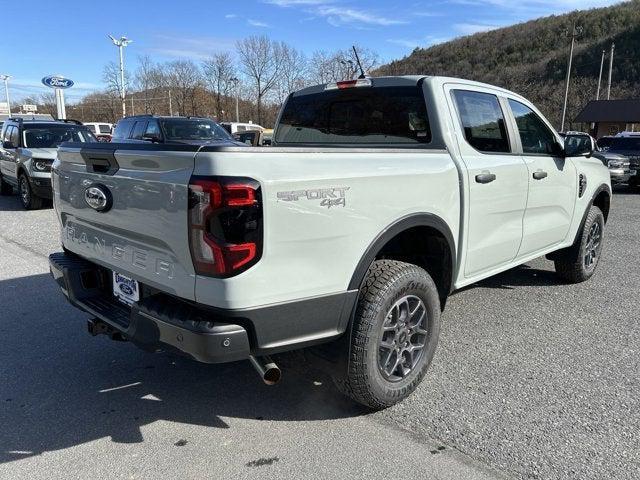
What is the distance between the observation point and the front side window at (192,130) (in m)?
12.0

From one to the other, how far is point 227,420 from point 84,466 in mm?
776

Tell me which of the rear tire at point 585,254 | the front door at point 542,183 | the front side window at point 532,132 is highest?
the front side window at point 532,132

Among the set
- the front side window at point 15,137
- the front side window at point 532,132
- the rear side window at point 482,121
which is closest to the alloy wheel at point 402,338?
the rear side window at point 482,121

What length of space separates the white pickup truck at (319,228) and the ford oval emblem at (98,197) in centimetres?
1

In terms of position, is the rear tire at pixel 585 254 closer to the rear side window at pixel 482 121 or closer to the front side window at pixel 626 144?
the rear side window at pixel 482 121

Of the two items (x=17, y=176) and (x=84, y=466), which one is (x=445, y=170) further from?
(x=17, y=176)

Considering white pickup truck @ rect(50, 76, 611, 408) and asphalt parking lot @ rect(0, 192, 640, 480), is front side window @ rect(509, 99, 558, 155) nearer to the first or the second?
white pickup truck @ rect(50, 76, 611, 408)

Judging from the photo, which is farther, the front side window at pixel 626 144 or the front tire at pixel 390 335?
the front side window at pixel 626 144

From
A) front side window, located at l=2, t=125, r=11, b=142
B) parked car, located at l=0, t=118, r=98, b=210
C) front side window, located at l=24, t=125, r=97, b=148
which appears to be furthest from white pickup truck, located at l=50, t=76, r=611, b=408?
front side window, located at l=2, t=125, r=11, b=142

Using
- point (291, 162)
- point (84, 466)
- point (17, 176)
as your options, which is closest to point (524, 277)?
point (291, 162)

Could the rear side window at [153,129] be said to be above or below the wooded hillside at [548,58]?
below

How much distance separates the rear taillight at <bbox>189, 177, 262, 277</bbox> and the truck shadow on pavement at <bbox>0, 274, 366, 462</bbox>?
1.20 meters

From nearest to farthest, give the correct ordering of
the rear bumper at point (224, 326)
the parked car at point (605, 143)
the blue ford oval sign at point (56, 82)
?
the rear bumper at point (224, 326) → the parked car at point (605, 143) → the blue ford oval sign at point (56, 82)

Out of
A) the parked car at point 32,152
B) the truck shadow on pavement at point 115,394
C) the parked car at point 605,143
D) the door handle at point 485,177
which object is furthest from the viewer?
the parked car at point 605,143
